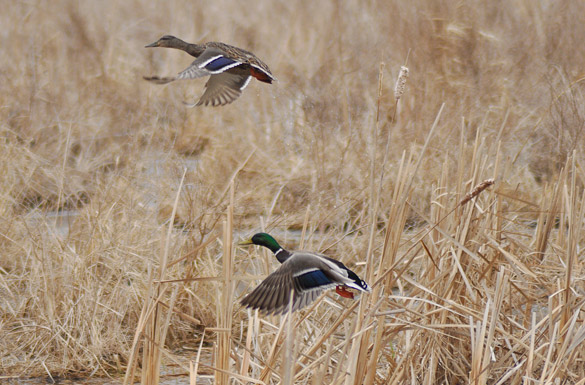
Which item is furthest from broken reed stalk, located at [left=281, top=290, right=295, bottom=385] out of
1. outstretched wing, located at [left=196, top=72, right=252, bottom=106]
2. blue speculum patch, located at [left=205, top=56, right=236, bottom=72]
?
outstretched wing, located at [left=196, top=72, right=252, bottom=106]

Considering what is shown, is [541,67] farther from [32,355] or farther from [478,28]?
[32,355]

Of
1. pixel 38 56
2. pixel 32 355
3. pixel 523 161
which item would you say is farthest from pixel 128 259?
pixel 38 56

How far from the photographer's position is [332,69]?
7.09 meters

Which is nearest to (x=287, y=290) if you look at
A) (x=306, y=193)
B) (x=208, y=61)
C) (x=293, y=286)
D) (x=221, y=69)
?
(x=293, y=286)

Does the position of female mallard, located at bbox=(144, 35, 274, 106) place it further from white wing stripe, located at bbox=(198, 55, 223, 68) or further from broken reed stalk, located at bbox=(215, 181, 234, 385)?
broken reed stalk, located at bbox=(215, 181, 234, 385)

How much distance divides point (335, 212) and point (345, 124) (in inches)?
58.4

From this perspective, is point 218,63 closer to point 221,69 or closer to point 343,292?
point 221,69

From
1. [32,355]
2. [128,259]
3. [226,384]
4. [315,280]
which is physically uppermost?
[315,280]

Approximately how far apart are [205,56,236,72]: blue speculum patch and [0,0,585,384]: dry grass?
367mm

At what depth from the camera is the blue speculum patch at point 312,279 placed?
7.45ft

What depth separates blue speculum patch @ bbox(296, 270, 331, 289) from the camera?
227 centimetres

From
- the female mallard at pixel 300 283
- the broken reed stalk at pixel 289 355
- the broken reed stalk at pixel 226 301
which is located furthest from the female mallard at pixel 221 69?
the broken reed stalk at pixel 289 355

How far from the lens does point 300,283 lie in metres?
2.29

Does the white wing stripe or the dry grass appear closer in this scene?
the dry grass
